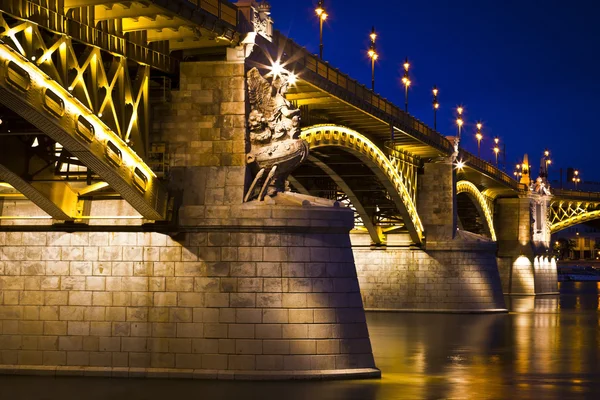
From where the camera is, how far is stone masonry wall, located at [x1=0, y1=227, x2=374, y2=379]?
25.2 metres

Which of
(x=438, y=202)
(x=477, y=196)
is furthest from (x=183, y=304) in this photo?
(x=477, y=196)

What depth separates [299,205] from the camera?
26.2 metres

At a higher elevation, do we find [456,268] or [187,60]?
[187,60]

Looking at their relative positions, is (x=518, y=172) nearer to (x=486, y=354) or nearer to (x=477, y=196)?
(x=477, y=196)

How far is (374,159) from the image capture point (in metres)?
48.1

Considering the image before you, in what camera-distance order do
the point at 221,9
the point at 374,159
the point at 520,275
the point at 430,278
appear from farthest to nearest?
the point at 520,275, the point at 430,278, the point at 374,159, the point at 221,9

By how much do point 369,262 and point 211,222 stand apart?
110 ft

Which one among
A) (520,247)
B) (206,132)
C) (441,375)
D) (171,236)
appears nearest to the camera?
(171,236)

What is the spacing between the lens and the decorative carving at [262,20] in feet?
90.9

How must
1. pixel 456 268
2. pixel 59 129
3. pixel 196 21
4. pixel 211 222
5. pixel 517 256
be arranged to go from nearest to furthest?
pixel 59 129
pixel 196 21
pixel 211 222
pixel 456 268
pixel 517 256

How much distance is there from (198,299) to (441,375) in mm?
6976

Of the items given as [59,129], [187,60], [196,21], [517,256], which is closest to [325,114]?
[187,60]

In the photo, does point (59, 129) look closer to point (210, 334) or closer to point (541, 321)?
point (210, 334)

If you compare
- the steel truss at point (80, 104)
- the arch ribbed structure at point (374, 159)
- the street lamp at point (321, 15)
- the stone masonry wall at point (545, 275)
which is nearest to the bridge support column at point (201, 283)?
the steel truss at point (80, 104)
